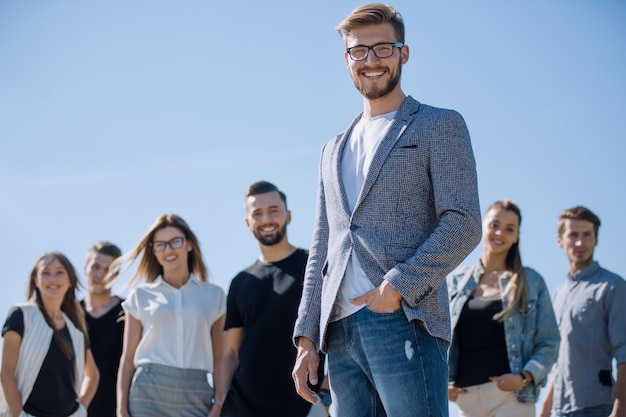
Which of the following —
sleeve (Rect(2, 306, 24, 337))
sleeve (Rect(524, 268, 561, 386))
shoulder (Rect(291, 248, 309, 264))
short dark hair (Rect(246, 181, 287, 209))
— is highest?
short dark hair (Rect(246, 181, 287, 209))

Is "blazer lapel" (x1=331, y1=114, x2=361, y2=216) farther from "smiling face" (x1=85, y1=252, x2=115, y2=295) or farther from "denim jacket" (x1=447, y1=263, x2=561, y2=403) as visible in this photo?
"smiling face" (x1=85, y1=252, x2=115, y2=295)

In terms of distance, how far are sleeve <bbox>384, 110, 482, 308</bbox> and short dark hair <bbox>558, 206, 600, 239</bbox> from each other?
424 centimetres

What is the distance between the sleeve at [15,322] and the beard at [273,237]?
198 centimetres

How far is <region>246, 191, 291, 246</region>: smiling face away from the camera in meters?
6.31

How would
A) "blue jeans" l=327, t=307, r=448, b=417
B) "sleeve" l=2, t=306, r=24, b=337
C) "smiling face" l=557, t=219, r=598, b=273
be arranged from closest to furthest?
1. "blue jeans" l=327, t=307, r=448, b=417
2. "sleeve" l=2, t=306, r=24, b=337
3. "smiling face" l=557, t=219, r=598, b=273

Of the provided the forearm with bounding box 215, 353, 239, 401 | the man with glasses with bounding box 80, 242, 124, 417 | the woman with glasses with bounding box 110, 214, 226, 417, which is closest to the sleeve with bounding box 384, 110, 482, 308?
the forearm with bounding box 215, 353, 239, 401

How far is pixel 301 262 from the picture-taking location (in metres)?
6.17

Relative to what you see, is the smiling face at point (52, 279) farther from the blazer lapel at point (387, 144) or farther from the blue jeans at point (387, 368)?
the blazer lapel at point (387, 144)

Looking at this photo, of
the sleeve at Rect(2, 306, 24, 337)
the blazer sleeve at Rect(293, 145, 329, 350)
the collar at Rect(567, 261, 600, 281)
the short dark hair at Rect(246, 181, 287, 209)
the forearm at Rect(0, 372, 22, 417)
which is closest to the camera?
the blazer sleeve at Rect(293, 145, 329, 350)

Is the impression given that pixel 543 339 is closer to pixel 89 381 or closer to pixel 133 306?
pixel 133 306

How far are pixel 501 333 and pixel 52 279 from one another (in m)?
3.56

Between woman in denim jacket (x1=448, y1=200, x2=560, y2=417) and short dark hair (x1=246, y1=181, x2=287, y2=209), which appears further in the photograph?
short dark hair (x1=246, y1=181, x2=287, y2=209)

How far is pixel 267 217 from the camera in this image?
20.9 feet

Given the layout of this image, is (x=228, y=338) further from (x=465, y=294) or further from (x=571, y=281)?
(x=571, y=281)
